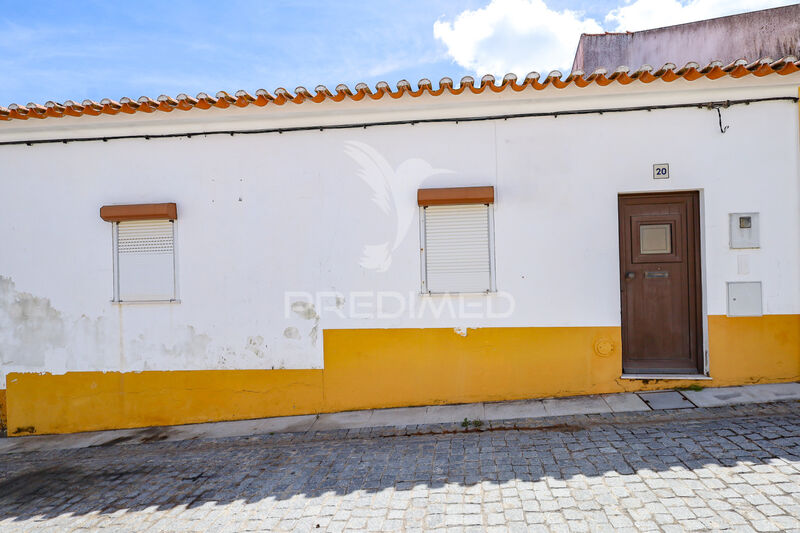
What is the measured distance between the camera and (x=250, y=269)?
5703 millimetres

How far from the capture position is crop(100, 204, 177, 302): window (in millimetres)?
5797

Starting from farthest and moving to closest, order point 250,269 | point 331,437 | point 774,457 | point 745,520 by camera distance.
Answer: point 250,269
point 331,437
point 774,457
point 745,520

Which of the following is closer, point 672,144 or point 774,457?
point 774,457

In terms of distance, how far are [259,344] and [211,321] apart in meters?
0.63

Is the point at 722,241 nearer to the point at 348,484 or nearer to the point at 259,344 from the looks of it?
the point at 348,484

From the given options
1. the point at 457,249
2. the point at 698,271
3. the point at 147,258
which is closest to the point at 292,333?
the point at 147,258

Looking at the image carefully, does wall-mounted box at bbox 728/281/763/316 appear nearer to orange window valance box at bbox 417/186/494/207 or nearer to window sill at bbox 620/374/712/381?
window sill at bbox 620/374/712/381

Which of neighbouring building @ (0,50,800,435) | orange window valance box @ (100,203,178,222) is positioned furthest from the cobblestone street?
Answer: orange window valance box @ (100,203,178,222)

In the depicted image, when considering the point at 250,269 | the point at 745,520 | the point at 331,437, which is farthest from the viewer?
the point at 250,269

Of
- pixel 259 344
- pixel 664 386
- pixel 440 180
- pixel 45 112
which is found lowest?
pixel 664 386

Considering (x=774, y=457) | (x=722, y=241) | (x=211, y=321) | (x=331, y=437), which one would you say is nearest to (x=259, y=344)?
(x=211, y=321)

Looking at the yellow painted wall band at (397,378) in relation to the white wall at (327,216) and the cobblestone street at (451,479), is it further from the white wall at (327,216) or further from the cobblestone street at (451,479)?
the cobblestone street at (451,479)

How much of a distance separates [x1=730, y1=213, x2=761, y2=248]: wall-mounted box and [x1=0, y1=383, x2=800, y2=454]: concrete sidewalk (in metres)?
1.52

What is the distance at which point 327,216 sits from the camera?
563 centimetres
